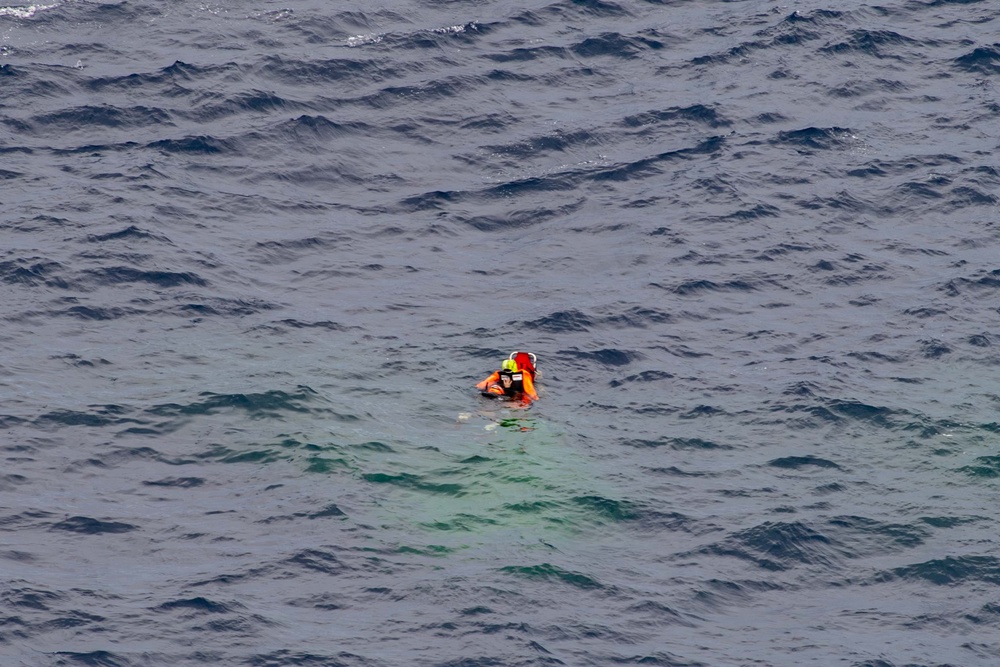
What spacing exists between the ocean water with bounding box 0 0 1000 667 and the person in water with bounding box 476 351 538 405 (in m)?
0.86

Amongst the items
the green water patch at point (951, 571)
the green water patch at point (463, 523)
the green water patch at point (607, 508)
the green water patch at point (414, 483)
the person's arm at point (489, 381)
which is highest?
the person's arm at point (489, 381)

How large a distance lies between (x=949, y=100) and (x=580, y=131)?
1274cm

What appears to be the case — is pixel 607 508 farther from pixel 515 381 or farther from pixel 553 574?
pixel 515 381

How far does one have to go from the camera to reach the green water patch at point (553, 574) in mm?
31641

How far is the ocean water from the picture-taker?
31156 mm

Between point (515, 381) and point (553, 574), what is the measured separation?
745cm

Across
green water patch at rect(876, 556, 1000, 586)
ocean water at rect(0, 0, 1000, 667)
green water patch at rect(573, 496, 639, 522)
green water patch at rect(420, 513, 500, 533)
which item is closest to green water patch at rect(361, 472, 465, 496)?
ocean water at rect(0, 0, 1000, 667)

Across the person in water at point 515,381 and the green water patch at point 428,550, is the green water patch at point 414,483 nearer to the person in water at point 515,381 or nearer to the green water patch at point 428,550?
the green water patch at point 428,550

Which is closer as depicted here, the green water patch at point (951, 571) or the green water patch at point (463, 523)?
the green water patch at point (951, 571)

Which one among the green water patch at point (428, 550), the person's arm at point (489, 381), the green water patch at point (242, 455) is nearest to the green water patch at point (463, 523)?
the green water patch at point (428, 550)

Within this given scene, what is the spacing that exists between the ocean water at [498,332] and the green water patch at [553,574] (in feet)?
0.27

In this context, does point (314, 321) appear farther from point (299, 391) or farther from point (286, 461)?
point (286, 461)

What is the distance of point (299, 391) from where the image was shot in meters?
38.2

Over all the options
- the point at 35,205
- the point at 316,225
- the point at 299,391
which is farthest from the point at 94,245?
the point at 299,391
